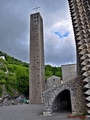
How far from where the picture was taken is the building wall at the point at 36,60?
104ft

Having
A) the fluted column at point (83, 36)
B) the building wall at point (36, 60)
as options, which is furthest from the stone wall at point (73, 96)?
the building wall at point (36, 60)

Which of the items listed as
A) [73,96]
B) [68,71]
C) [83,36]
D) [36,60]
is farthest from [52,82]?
[83,36]

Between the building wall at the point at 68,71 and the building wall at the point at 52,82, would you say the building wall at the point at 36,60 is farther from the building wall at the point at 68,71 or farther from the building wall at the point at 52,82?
the building wall at the point at 68,71

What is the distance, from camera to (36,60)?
33.7 m

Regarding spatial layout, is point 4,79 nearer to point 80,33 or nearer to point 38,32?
point 80,33

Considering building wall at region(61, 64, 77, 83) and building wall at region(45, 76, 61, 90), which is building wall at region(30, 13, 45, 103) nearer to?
building wall at region(45, 76, 61, 90)

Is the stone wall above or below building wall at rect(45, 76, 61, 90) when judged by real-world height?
below

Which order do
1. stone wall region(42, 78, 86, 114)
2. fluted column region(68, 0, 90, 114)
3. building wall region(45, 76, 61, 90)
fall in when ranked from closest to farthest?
fluted column region(68, 0, 90, 114), stone wall region(42, 78, 86, 114), building wall region(45, 76, 61, 90)

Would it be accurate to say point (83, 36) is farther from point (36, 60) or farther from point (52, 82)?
point (52, 82)

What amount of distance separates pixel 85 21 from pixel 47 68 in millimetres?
51677

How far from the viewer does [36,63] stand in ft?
110

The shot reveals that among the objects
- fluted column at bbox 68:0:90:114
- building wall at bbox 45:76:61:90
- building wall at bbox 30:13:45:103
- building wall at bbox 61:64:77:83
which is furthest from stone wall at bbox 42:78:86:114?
building wall at bbox 45:76:61:90

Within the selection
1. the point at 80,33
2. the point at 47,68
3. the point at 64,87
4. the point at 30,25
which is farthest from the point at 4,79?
the point at 47,68

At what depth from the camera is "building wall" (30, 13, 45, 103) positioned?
31.8 meters
